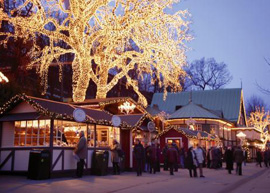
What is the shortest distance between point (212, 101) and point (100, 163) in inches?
1752

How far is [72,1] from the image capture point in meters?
24.4

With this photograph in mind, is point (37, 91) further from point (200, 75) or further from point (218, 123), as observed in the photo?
point (200, 75)

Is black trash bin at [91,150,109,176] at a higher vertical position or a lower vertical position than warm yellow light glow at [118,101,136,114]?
lower

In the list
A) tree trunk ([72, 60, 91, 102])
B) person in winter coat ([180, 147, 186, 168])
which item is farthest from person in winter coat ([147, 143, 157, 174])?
person in winter coat ([180, 147, 186, 168])

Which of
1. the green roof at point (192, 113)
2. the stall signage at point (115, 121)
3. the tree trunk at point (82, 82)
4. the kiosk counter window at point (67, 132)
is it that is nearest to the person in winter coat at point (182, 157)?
the tree trunk at point (82, 82)

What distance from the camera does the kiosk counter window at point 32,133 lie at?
1717cm

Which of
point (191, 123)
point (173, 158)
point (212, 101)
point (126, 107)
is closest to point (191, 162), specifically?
point (173, 158)

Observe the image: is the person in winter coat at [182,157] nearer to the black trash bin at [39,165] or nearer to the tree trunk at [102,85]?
the tree trunk at [102,85]

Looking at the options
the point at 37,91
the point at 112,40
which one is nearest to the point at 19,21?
the point at 112,40

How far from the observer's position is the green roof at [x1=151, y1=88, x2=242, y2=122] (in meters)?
59.2

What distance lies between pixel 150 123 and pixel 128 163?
340 centimetres

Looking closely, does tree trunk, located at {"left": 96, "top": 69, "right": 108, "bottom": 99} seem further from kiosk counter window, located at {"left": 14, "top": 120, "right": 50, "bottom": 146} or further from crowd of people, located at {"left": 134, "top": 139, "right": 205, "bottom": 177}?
kiosk counter window, located at {"left": 14, "top": 120, "right": 50, "bottom": 146}

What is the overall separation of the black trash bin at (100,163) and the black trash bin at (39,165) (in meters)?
3.36

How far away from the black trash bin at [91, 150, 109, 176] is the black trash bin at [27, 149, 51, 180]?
336cm
